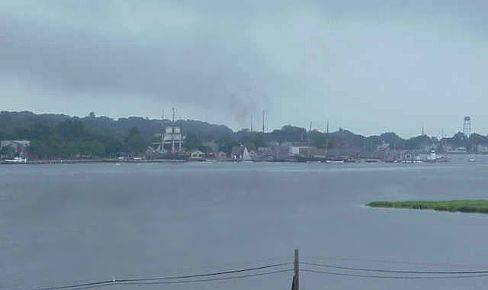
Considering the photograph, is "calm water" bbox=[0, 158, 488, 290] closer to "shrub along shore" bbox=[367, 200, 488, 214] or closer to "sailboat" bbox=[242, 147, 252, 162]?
"shrub along shore" bbox=[367, 200, 488, 214]

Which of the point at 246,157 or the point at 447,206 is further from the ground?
the point at 246,157

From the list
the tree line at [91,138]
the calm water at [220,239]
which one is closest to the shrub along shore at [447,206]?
the calm water at [220,239]

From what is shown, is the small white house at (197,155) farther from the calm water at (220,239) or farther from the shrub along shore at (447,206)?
the shrub along shore at (447,206)

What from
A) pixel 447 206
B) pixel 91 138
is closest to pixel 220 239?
pixel 447 206

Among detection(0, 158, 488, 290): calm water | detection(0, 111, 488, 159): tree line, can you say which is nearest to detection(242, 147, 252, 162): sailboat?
detection(0, 111, 488, 159): tree line

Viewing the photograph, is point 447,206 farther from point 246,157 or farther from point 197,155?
point 246,157

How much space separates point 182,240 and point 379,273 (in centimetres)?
879

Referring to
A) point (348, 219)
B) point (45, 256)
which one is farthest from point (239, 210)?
point (45, 256)

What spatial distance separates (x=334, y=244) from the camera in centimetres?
2845

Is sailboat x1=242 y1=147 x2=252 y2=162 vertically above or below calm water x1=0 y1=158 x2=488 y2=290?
above

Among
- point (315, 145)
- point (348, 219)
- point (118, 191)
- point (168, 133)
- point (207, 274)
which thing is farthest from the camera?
point (315, 145)

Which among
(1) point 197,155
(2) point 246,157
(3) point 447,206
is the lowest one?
(3) point 447,206

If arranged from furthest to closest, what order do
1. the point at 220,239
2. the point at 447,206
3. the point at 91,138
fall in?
the point at 91,138, the point at 447,206, the point at 220,239

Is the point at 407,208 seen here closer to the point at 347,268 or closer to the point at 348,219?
the point at 348,219
